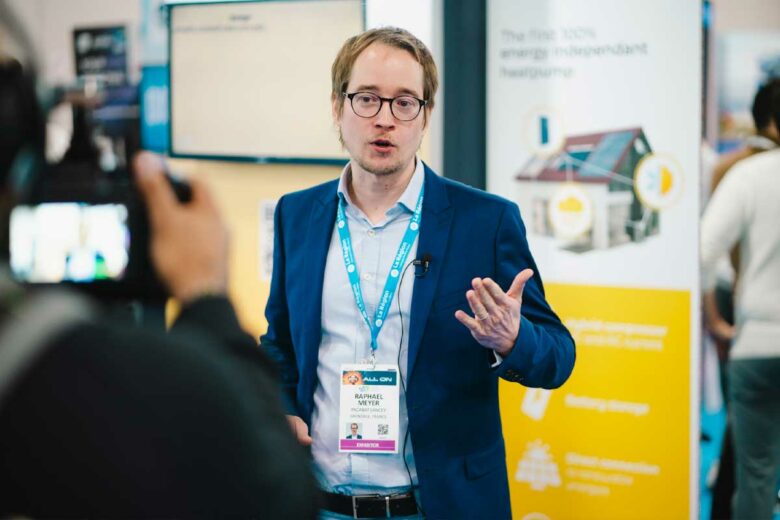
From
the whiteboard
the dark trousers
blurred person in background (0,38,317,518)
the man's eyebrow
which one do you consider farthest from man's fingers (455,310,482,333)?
the dark trousers

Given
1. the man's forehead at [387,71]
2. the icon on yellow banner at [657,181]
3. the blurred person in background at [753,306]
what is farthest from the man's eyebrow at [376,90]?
the blurred person in background at [753,306]

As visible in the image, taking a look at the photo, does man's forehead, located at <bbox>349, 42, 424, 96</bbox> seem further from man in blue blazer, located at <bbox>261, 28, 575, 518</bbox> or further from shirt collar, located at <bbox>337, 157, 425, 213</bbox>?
shirt collar, located at <bbox>337, 157, 425, 213</bbox>

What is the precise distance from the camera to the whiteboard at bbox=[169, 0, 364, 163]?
9.41 ft

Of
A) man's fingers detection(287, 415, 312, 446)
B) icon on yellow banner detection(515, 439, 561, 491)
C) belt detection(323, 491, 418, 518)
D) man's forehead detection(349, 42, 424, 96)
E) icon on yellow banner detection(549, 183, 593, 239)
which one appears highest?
man's forehead detection(349, 42, 424, 96)

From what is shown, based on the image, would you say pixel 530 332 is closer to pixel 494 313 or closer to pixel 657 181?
pixel 494 313

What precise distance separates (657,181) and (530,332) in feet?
3.94

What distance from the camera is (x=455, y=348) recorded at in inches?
70.6

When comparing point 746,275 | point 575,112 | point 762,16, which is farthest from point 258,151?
point 762,16

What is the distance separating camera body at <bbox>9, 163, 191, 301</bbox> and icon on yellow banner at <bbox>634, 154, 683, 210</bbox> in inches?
77.0

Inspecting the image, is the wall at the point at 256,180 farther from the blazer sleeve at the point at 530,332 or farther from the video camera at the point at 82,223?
the video camera at the point at 82,223

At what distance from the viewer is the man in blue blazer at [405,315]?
1.75 meters

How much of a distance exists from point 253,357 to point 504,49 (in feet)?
7.45

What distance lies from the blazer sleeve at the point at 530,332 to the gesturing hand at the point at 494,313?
0.04 metres

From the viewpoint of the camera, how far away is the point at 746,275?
3143 millimetres
